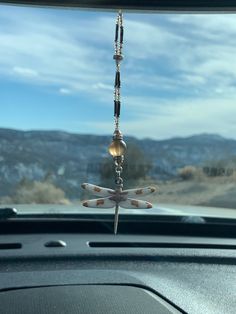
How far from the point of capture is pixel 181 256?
10.2 feet

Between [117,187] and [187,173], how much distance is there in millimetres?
777

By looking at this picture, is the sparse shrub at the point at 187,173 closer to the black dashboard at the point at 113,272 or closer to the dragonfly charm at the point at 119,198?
the black dashboard at the point at 113,272

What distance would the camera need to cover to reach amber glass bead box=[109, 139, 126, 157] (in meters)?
3.30

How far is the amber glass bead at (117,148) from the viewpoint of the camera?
330cm

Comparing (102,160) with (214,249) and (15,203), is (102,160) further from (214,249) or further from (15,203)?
(214,249)

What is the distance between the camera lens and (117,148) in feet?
10.8

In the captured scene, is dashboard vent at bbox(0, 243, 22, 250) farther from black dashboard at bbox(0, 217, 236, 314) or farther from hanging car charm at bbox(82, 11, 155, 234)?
hanging car charm at bbox(82, 11, 155, 234)

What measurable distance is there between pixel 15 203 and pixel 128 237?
0.69 metres

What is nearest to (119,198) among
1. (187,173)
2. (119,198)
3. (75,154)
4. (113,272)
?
(119,198)

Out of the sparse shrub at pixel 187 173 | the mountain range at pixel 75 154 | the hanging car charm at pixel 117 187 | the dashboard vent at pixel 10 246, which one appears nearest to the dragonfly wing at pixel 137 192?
the hanging car charm at pixel 117 187

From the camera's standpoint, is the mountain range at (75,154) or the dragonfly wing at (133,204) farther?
the mountain range at (75,154)

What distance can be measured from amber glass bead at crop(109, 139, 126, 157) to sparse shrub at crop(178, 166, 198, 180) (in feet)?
2.15

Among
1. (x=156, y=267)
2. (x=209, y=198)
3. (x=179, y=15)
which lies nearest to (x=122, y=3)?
(x=179, y=15)

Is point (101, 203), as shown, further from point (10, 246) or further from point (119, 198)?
point (10, 246)
